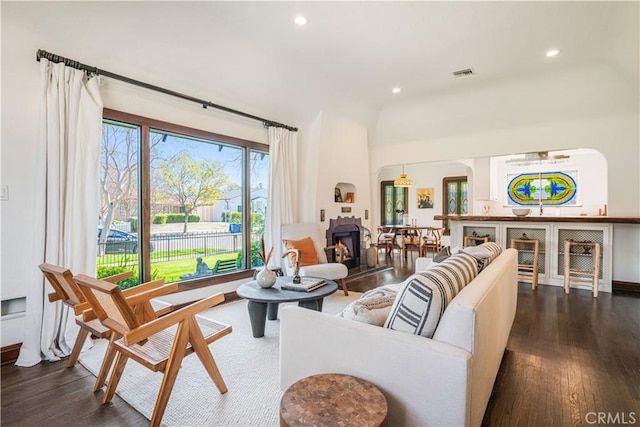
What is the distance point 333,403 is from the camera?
1225 millimetres

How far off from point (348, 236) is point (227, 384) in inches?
166

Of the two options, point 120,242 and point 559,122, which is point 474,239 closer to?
point 559,122

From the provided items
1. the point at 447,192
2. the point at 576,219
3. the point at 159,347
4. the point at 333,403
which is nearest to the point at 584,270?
the point at 576,219

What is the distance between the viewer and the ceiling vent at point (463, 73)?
4.23 m

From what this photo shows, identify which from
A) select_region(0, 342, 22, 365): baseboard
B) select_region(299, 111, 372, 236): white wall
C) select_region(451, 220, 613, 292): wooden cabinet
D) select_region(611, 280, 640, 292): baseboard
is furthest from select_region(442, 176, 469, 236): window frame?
select_region(0, 342, 22, 365): baseboard

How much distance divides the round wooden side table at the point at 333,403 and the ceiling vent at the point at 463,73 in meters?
4.27

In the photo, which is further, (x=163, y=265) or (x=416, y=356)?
(x=163, y=265)

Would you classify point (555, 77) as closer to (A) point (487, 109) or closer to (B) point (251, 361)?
(A) point (487, 109)

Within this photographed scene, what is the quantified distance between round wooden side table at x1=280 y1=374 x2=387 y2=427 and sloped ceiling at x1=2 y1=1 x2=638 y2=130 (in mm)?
2972

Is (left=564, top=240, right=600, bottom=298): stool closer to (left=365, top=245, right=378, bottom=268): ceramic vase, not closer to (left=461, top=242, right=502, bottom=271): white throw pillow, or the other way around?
(left=461, top=242, right=502, bottom=271): white throw pillow

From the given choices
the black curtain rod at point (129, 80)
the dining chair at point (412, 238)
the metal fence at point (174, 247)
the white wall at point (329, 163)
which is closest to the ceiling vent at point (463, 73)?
the white wall at point (329, 163)

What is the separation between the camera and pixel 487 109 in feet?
16.7

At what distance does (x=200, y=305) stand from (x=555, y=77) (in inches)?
210

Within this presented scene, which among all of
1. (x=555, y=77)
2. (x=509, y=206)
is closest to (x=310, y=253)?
(x=555, y=77)
